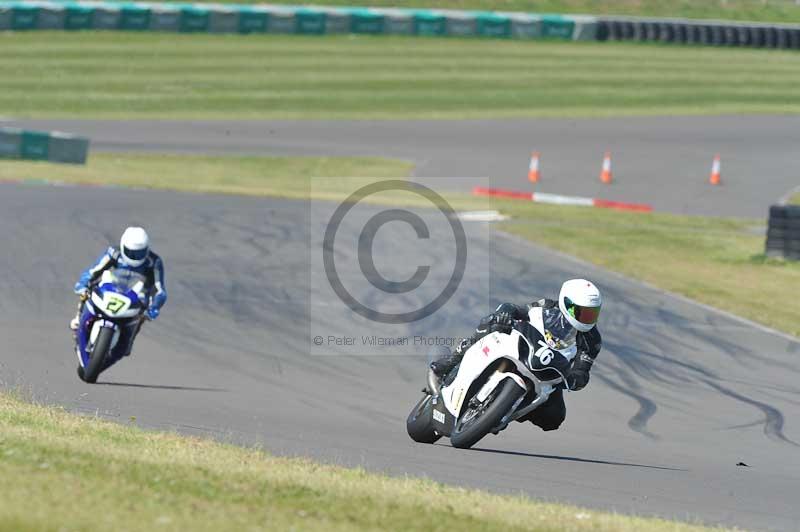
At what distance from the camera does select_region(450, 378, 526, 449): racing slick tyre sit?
10.3 meters

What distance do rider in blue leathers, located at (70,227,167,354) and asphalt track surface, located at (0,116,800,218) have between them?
1788 cm

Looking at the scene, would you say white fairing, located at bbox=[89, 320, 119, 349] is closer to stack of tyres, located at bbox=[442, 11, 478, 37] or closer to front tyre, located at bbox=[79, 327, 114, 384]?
front tyre, located at bbox=[79, 327, 114, 384]

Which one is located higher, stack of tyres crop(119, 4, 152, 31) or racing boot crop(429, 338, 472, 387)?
stack of tyres crop(119, 4, 152, 31)

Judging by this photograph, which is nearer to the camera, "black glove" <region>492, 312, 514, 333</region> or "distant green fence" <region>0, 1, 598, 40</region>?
"black glove" <region>492, 312, 514, 333</region>

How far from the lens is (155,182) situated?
2881 centimetres

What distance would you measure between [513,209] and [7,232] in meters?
11.4

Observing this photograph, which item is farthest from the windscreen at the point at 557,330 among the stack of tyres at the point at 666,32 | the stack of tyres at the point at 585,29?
the stack of tyres at the point at 666,32

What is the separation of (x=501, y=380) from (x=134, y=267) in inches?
200

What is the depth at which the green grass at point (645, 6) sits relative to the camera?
Answer: 188 ft

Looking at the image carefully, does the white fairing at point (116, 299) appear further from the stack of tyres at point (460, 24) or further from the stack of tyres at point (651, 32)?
the stack of tyres at point (651, 32)

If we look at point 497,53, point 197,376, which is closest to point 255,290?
point 197,376

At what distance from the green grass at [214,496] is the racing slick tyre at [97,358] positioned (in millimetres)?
3487

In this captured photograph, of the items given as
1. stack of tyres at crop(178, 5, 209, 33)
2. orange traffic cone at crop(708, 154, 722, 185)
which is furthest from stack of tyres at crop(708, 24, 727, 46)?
orange traffic cone at crop(708, 154, 722, 185)

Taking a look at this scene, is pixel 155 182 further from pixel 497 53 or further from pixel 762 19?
pixel 762 19
